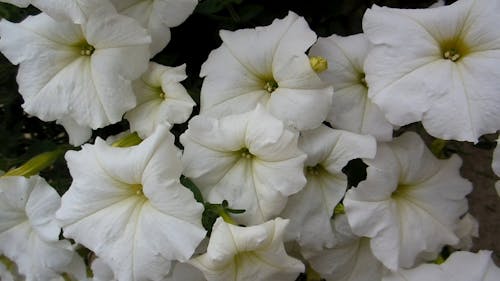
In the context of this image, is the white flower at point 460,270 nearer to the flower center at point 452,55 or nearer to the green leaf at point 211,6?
the flower center at point 452,55

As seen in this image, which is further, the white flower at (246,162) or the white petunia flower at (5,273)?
the white petunia flower at (5,273)

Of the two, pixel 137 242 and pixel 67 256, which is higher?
pixel 137 242

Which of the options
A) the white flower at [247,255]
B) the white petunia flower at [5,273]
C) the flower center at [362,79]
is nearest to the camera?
the white flower at [247,255]

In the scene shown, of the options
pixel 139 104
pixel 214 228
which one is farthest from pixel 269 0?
pixel 214 228

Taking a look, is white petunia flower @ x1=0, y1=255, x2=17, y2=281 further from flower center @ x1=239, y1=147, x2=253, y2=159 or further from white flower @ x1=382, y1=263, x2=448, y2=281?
white flower @ x1=382, y1=263, x2=448, y2=281

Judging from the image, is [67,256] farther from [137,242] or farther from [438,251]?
[438,251]

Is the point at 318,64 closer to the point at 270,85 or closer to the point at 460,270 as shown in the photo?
the point at 270,85

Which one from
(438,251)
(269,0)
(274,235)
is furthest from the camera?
(269,0)

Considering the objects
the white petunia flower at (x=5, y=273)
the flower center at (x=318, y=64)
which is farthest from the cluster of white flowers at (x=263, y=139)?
the white petunia flower at (x=5, y=273)
